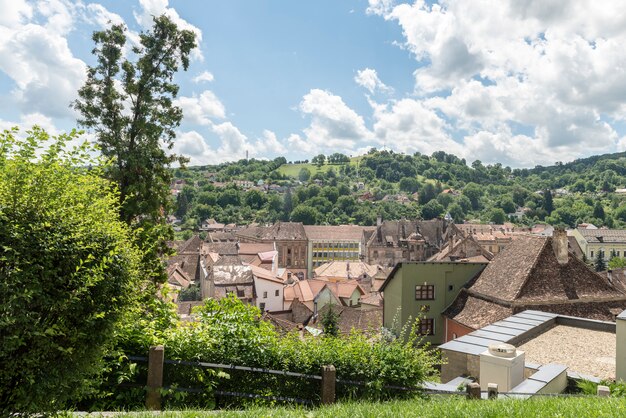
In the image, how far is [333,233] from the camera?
10781 cm

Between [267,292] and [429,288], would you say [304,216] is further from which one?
[429,288]

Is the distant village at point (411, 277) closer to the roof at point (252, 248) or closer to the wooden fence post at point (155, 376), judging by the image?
the roof at point (252, 248)

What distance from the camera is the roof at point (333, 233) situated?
105312 mm

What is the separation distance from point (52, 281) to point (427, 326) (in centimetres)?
2319

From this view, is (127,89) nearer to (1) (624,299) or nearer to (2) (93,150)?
(2) (93,150)

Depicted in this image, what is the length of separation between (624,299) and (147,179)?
77.0 ft

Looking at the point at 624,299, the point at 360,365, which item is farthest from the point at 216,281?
the point at 360,365

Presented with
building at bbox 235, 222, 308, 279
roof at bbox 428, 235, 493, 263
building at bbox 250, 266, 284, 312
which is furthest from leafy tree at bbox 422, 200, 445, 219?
building at bbox 250, 266, 284, 312

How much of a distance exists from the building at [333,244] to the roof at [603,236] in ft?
163

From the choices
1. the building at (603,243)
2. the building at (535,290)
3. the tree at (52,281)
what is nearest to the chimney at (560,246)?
the building at (535,290)

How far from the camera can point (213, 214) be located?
628 feet

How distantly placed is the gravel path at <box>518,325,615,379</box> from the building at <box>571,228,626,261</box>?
315ft

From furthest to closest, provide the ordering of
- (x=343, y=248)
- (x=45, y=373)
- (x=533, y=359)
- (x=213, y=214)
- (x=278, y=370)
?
1. (x=213, y=214)
2. (x=343, y=248)
3. (x=533, y=359)
4. (x=278, y=370)
5. (x=45, y=373)

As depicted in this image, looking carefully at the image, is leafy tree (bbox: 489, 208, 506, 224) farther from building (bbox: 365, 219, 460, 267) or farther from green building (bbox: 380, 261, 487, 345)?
green building (bbox: 380, 261, 487, 345)
